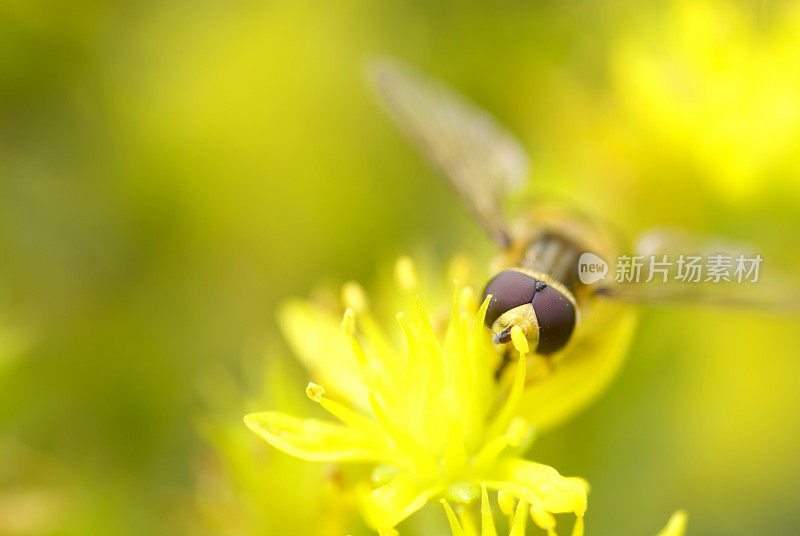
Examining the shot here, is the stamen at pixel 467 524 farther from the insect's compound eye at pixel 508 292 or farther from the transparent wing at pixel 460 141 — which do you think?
the transparent wing at pixel 460 141

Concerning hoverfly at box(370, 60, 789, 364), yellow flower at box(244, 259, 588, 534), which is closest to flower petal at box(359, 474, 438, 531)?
yellow flower at box(244, 259, 588, 534)

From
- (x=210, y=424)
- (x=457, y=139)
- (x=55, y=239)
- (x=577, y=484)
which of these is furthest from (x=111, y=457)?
(x=577, y=484)

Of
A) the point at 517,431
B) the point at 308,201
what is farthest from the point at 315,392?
the point at 308,201

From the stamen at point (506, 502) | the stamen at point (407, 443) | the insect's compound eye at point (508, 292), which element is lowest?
the stamen at point (506, 502)

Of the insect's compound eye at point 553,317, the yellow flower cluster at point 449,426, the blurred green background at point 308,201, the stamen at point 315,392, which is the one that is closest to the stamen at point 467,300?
the yellow flower cluster at point 449,426

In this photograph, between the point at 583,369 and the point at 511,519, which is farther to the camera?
Answer: the point at 583,369

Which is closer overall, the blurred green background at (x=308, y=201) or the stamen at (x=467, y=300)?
the stamen at (x=467, y=300)

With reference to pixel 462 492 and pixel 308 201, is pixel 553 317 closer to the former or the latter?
pixel 462 492

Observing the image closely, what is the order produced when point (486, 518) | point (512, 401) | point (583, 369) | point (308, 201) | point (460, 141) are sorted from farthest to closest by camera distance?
1. point (308, 201)
2. point (460, 141)
3. point (583, 369)
4. point (512, 401)
5. point (486, 518)
